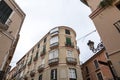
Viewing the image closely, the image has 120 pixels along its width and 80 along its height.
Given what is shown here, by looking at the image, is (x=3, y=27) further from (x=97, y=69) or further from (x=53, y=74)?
(x=97, y=69)

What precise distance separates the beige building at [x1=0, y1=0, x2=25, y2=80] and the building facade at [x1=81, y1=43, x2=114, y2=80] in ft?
52.5

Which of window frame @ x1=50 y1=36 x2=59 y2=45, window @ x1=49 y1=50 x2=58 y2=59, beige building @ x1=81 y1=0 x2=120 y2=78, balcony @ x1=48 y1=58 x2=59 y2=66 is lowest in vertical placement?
beige building @ x1=81 y1=0 x2=120 y2=78

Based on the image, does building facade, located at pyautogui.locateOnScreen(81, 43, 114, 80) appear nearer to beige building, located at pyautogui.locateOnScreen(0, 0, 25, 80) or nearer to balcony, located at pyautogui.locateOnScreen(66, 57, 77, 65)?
balcony, located at pyautogui.locateOnScreen(66, 57, 77, 65)

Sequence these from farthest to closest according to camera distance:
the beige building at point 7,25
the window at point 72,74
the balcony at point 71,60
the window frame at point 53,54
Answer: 1. the window frame at point 53,54
2. the balcony at point 71,60
3. the window at point 72,74
4. the beige building at point 7,25

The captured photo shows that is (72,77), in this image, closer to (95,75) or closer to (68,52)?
(68,52)

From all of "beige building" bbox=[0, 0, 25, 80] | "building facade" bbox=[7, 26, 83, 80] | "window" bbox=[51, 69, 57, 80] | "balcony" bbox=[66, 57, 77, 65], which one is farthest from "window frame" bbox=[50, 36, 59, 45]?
"beige building" bbox=[0, 0, 25, 80]

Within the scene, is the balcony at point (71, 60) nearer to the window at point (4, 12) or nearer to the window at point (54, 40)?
the window at point (54, 40)

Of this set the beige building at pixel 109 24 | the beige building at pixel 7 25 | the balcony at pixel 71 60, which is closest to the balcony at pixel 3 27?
the beige building at pixel 7 25

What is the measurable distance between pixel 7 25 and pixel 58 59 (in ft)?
42.7

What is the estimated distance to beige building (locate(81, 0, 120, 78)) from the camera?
22.7ft

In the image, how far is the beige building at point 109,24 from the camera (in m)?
6.92

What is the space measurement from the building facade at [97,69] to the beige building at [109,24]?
14.4 meters

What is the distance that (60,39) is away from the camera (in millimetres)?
24953

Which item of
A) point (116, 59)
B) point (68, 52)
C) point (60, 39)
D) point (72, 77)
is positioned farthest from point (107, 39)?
point (60, 39)
